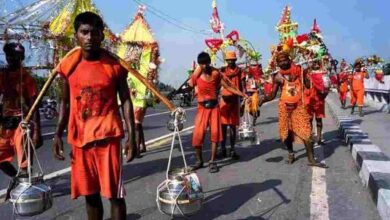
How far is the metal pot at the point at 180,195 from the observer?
3892 mm

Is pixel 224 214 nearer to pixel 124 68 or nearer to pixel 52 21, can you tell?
pixel 124 68

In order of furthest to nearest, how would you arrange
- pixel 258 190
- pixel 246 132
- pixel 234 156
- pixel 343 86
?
pixel 343 86, pixel 234 156, pixel 246 132, pixel 258 190

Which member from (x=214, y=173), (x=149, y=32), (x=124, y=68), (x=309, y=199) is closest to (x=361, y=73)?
(x=149, y=32)

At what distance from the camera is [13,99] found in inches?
238

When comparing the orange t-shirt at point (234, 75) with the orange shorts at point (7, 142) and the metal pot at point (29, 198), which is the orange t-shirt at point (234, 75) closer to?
the orange shorts at point (7, 142)

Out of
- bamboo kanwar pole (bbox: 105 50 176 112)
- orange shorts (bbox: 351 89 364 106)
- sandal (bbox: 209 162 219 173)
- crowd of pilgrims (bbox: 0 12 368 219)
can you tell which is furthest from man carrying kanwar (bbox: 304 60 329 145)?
orange shorts (bbox: 351 89 364 106)

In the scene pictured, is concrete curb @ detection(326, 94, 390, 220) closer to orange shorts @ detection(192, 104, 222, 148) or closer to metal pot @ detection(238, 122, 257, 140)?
metal pot @ detection(238, 122, 257, 140)

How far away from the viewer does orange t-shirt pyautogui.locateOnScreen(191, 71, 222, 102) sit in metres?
8.02

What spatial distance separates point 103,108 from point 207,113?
13.9 ft

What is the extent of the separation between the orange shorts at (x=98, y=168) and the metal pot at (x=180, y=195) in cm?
33

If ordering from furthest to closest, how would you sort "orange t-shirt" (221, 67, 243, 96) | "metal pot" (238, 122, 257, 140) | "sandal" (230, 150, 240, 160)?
1. "orange t-shirt" (221, 67, 243, 96)
2. "sandal" (230, 150, 240, 160)
3. "metal pot" (238, 122, 257, 140)

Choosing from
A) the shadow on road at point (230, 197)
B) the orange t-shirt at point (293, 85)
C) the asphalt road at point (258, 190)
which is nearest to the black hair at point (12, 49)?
the asphalt road at point (258, 190)

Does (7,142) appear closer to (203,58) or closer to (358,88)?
(203,58)

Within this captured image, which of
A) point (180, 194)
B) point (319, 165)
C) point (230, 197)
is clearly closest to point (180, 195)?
point (180, 194)
